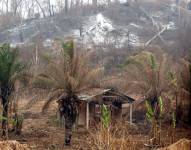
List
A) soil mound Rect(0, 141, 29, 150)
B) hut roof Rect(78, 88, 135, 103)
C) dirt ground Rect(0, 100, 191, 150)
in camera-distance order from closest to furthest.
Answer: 1. soil mound Rect(0, 141, 29, 150)
2. dirt ground Rect(0, 100, 191, 150)
3. hut roof Rect(78, 88, 135, 103)

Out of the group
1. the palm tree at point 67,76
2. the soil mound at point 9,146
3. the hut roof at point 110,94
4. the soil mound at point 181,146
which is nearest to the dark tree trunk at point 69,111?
the palm tree at point 67,76

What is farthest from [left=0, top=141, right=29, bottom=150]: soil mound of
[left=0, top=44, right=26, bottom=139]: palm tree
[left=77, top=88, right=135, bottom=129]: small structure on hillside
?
[left=77, top=88, right=135, bottom=129]: small structure on hillside

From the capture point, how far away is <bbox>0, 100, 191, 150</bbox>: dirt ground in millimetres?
21056

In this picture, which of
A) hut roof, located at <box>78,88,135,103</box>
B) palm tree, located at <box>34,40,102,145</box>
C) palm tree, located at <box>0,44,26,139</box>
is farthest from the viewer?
hut roof, located at <box>78,88,135,103</box>

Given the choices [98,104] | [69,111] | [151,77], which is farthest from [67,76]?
[98,104]

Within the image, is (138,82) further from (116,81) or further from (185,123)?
(185,123)

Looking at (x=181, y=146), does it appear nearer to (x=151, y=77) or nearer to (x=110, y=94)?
(x=151, y=77)

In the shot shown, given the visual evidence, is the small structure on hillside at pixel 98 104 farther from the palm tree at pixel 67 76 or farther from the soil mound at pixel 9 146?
the soil mound at pixel 9 146

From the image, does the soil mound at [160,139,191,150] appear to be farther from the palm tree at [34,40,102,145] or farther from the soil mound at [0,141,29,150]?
the palm tree at [34,40,102,145]

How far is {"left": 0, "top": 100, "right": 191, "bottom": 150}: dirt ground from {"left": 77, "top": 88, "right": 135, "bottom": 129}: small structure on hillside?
4.76 feet

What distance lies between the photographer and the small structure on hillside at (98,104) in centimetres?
2823

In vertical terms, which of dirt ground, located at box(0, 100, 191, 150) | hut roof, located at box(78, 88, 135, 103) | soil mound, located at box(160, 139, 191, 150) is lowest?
dirt ground, located at box(0, 100, 191, 150)

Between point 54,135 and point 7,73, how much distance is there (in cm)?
445

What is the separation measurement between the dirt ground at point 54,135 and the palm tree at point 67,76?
1100 millimetres
